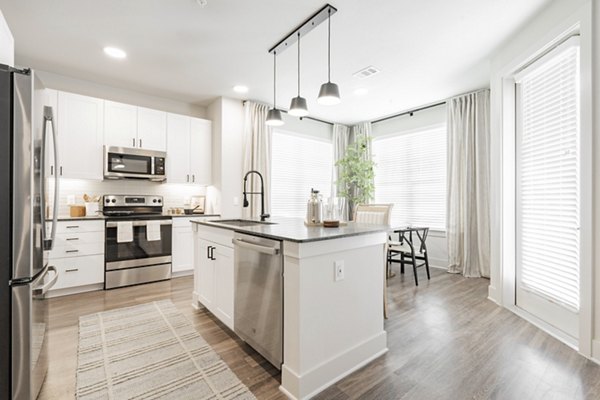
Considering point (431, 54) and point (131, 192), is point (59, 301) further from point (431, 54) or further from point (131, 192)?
point (431, 54)

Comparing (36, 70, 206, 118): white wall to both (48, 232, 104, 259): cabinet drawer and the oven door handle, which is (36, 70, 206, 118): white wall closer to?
the oven door handle

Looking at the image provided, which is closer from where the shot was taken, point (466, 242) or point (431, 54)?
point (431, 54)

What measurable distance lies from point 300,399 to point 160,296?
250 cm

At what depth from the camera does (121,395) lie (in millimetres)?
Result: 1687

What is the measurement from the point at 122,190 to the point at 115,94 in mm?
1431

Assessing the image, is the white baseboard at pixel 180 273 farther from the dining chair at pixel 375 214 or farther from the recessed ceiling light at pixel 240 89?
the recessed ceiling light at pixel 240 89

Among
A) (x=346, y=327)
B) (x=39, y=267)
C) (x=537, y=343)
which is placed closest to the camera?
(x=39, y=267)

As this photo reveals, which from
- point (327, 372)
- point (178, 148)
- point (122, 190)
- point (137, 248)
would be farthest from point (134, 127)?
point (327, 372)

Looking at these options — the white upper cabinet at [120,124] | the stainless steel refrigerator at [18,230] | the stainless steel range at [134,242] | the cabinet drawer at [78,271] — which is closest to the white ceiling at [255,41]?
the white upper cabinet at [120,124]

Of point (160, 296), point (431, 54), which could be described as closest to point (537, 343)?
point (431, 54)

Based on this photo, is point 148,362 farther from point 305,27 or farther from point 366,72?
point 366,72

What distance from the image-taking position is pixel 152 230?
3.98 m

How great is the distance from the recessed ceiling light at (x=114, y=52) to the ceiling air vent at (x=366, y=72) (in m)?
2.82

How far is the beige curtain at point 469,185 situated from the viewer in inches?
165
